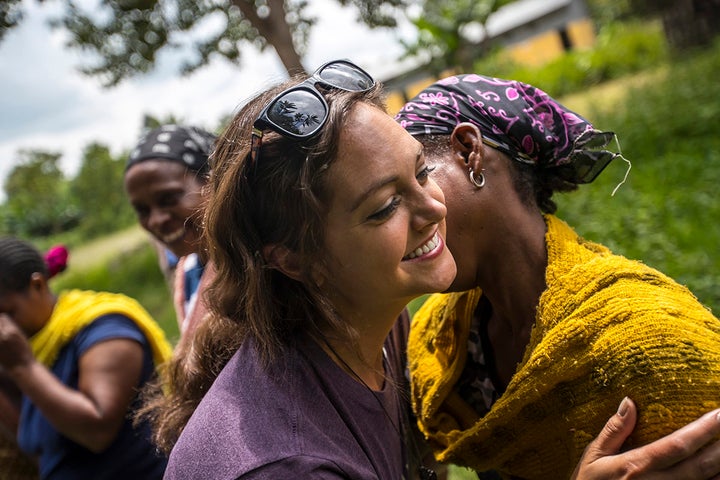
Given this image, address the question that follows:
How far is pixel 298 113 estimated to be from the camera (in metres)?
1.37

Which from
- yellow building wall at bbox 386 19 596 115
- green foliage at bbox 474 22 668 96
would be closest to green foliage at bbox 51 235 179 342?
green foliage at bbox 474 22 668 96

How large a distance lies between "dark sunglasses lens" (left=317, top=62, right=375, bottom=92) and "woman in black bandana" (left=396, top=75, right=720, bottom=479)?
21cm

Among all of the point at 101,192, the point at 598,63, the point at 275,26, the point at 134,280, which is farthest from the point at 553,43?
the point at 275,26

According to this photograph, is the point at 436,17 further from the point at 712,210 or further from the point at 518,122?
the point at 518,122

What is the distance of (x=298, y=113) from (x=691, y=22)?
11.2 meters

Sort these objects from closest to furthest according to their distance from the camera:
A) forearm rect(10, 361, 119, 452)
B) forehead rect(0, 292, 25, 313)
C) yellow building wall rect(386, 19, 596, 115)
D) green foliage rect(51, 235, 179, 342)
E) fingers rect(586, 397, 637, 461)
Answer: fingers rect(586, 397, 637, 461)
forearm rect(10, 361, 119, 452)
forehead rect(0, 292, 25, 313)
green foliage rect(51, 235, 179, 342)
yellow building wall rect(386, 19, 596, 115)

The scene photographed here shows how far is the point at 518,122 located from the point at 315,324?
2.43 feet

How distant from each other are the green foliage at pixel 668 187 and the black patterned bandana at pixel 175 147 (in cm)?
283

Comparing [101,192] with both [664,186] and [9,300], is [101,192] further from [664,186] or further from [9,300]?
[9,300]

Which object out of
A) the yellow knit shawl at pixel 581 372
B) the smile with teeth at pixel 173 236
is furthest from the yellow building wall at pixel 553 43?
the yellow knit shawl at pixel 581 372

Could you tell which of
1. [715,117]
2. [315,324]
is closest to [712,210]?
A: [715,117]

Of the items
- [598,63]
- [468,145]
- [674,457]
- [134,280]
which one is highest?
[468,145]

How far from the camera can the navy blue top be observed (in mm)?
2285

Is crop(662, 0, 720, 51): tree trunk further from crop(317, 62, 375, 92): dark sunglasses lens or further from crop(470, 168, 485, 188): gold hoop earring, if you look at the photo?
crop(317, 62, 375, 92): dark sunglasses lens
